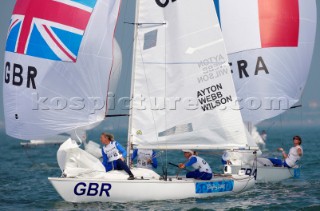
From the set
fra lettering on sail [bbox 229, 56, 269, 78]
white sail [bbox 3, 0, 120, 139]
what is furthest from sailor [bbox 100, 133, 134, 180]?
fra lettering on sail [bbox 229, 56, 269, 78]

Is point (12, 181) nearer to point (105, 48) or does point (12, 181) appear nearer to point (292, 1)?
point (105, 48)

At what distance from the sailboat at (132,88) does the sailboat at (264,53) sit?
243 inches

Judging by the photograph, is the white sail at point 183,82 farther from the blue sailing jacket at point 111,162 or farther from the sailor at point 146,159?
the sailor at point 146,159

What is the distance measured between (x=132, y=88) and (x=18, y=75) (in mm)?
2707

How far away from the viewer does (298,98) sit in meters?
23.9

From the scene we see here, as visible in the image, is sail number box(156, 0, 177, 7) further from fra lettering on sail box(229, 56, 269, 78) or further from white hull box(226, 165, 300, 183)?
fra lettering on sail box(229, 56, 269, 78)

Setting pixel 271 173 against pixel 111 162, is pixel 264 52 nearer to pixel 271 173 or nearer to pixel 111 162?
pixel 271 173

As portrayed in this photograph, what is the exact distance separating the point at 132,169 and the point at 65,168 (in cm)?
158

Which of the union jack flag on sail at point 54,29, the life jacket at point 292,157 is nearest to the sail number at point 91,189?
the union jack flag on sail at point 54,29

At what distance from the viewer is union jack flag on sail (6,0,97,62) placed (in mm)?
16062

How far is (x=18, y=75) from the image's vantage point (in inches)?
641

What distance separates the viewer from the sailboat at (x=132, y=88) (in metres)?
15.9

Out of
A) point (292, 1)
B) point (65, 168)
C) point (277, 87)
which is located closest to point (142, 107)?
point (65, 168)

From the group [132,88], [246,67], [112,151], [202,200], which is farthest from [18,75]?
[246,67]
